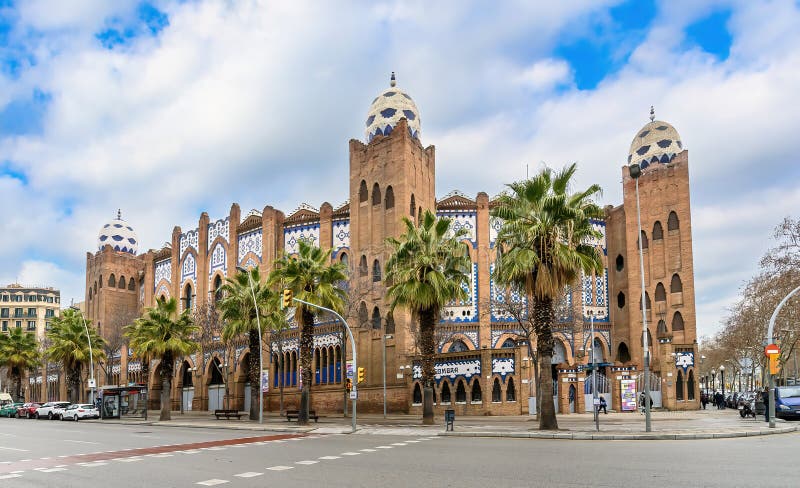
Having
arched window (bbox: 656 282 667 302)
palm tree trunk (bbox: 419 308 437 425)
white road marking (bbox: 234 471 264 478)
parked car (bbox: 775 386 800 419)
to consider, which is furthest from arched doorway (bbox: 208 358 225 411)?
white road marking (bbox: 234 471 264 478)

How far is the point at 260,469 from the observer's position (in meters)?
15.0

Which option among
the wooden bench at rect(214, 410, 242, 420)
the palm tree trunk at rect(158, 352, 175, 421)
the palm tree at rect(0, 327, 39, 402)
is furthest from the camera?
the palm tree at rect(0, 327, 39, 402)

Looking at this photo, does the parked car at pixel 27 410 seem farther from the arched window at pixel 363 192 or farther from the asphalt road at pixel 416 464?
the asphalt road at pixel 416 464

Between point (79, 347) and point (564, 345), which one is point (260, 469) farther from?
point (79, 347)

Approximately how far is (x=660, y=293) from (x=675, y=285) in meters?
1.21

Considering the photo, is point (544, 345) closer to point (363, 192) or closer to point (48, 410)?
point (363, 192)

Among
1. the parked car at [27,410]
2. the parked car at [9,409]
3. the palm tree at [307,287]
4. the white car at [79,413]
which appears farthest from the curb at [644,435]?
the parked car at [9,409]

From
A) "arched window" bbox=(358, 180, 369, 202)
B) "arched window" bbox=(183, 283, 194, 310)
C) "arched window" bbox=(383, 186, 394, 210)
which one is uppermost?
"arched window" bbox=(358, 180, 369, 202)

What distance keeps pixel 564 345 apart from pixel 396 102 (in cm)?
2138

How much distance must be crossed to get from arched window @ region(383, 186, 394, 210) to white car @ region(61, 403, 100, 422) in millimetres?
24790

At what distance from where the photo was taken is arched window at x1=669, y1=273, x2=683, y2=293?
49.3 meters

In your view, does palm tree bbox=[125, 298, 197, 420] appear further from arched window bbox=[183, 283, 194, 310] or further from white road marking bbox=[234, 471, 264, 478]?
white road marking bbox=[234, 471, 264, 478]

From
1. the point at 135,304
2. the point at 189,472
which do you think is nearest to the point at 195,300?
the point at 135,304

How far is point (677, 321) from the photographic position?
49.0 m
